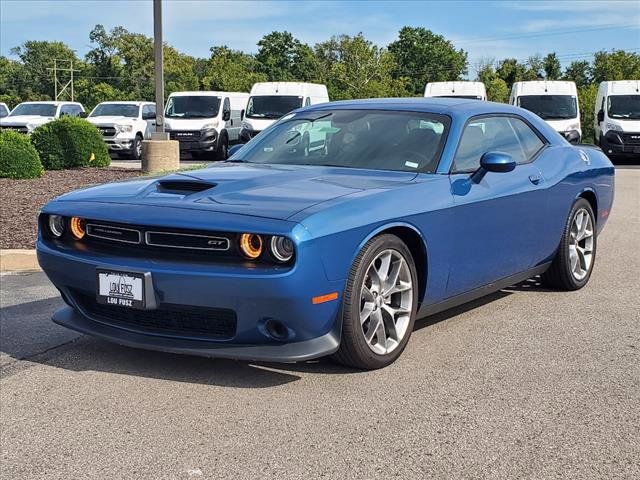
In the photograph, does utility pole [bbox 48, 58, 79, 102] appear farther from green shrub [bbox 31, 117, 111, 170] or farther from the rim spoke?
the rim spoke

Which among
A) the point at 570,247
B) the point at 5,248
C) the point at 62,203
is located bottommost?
the point at 5,248

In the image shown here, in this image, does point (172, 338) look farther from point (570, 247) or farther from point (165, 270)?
point (570, 247)

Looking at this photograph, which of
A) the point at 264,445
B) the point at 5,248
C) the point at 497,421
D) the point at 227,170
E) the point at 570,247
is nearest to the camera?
the point at 264,445

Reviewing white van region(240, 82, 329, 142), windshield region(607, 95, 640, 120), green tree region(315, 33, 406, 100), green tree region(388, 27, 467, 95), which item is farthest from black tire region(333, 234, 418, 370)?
green tree region(388, 27, 467, 95)

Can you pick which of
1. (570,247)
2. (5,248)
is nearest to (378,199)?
(570,247)

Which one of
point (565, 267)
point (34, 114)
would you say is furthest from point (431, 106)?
point (34, 114)

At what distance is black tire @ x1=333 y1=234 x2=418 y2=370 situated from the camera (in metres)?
4.34

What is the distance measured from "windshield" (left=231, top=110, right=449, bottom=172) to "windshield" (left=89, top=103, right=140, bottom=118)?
803 inches

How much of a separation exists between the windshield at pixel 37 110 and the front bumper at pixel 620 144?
53.6 ft

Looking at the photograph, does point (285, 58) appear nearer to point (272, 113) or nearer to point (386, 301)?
point (272, 113)

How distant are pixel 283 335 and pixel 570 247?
318cm

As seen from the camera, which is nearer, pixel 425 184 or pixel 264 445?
pixel 264 445

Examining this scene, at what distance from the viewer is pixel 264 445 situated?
11.9 feet

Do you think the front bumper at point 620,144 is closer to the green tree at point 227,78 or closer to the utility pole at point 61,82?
the green tree at point 227,78
